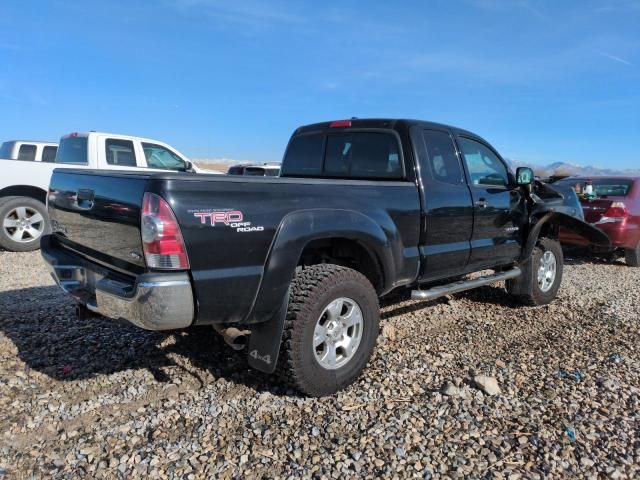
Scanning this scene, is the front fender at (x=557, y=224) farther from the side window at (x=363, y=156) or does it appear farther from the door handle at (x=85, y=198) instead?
the door handle at (x=85, y=198)

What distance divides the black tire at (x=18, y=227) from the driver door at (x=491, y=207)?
654cm

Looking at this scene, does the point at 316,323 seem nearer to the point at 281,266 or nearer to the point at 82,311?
the point at 281,266

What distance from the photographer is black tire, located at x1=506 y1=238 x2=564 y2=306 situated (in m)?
5.21

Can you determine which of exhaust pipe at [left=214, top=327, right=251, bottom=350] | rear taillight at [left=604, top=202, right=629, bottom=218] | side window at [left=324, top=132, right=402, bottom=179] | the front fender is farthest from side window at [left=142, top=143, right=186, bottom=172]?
rear taillight at [left=604, top=202, right=629, bottom=218]

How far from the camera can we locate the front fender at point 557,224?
16.8 ft

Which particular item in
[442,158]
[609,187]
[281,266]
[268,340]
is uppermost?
[442,158]

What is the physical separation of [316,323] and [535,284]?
10.7 feet

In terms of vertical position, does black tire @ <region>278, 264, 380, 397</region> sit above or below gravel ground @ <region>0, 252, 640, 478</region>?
above

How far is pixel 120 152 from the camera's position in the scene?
29.7ft

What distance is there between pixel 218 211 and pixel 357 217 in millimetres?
1029

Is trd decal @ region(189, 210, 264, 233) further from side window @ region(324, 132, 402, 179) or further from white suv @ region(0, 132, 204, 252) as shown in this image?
white suv @ region(0, 132, 204, 252)

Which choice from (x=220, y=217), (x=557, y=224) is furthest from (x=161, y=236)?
(x=557, y=224)

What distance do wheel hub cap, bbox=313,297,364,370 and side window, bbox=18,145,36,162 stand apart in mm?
8527

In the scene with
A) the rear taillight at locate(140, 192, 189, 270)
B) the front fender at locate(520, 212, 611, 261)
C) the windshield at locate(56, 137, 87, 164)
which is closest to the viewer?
the rear taillight at locate(140, 192, 189, 270)
